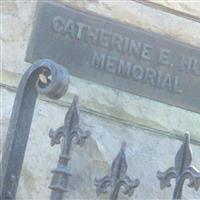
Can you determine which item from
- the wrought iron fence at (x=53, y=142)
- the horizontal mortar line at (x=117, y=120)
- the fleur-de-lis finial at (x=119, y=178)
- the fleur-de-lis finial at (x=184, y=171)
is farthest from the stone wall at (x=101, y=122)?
the fleur-de-lis finial at (x=184, y=171)

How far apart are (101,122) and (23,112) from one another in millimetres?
714

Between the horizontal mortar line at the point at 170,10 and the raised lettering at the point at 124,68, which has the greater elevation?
the horizontal mortar line at the point at 170,10

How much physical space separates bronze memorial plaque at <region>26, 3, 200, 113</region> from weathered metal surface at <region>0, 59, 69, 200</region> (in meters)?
0.64

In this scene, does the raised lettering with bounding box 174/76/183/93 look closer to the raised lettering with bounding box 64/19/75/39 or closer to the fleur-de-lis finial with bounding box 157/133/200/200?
the raised lettering with bounding box 64/19/75/39

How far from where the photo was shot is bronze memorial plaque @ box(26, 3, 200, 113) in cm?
309

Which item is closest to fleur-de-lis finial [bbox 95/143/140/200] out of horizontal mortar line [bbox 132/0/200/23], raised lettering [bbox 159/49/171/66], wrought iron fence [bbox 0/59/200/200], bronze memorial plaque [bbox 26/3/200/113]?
wrought iron fence [bbox 0/59/200/200]

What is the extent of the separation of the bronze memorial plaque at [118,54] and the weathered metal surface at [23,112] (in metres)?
0.64

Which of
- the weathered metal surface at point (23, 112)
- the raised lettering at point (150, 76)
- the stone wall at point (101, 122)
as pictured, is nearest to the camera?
the weathered metal surface at point (23, 112)

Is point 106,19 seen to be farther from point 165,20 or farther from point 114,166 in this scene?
point 114,166

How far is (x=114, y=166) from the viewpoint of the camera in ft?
8.60

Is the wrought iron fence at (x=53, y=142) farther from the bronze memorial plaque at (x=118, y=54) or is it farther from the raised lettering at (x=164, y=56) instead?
the raised lettering at (x=164, y=56)

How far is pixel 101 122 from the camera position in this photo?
3.08 metres

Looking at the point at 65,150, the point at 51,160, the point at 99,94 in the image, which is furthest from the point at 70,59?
the point at 65,150

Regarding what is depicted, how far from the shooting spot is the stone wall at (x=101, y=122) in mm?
2980
